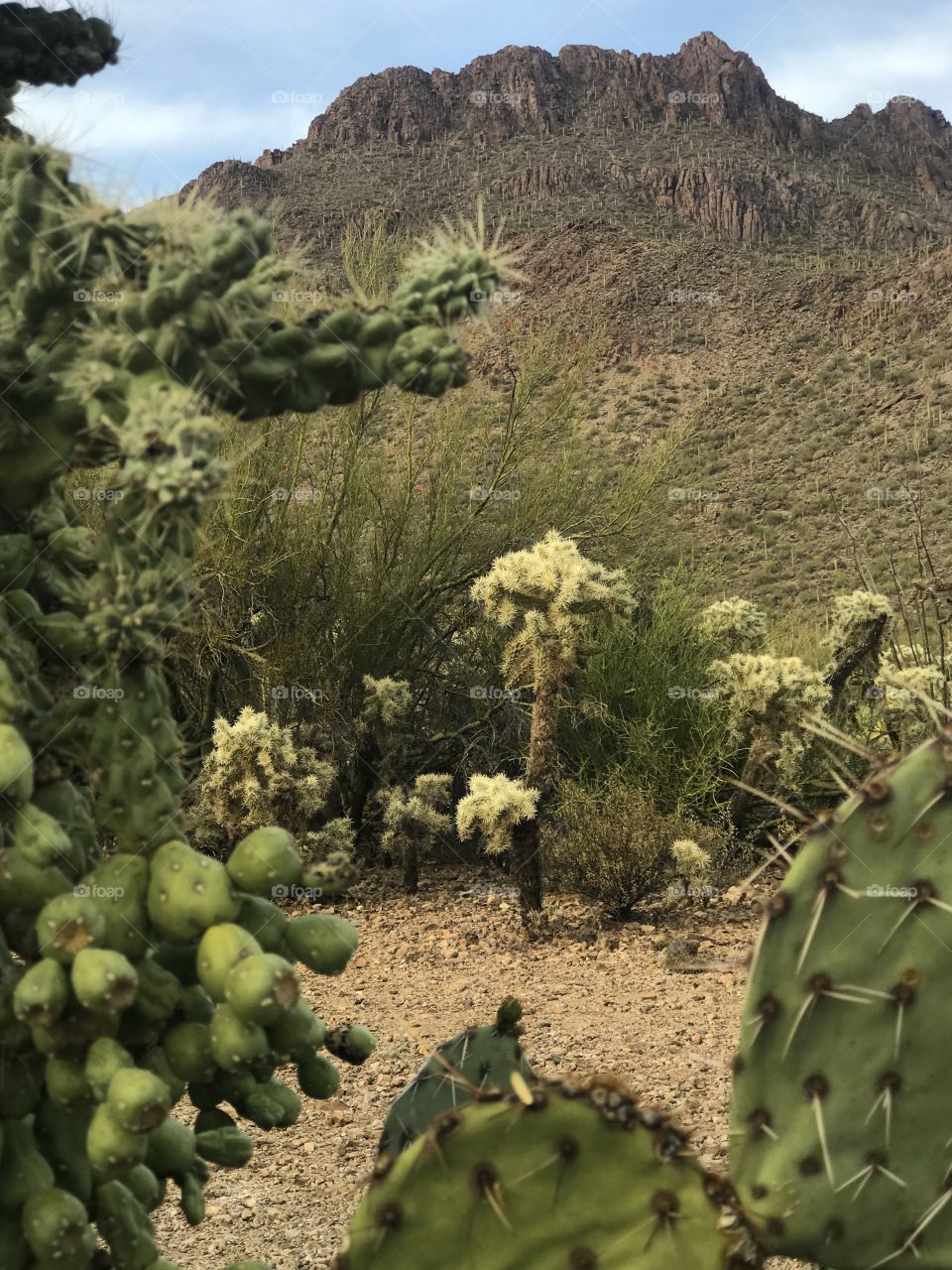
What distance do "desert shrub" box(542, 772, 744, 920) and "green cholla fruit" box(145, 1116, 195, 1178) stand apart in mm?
5078

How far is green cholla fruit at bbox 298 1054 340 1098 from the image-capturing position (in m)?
1.81

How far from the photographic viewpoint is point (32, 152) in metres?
1.60

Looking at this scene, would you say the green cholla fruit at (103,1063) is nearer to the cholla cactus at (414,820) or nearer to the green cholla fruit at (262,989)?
the green cholla fruit at (262,989)

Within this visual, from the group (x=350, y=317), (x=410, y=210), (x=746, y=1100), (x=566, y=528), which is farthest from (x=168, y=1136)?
(x=410, y=210)

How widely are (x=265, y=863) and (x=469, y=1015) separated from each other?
410 cm

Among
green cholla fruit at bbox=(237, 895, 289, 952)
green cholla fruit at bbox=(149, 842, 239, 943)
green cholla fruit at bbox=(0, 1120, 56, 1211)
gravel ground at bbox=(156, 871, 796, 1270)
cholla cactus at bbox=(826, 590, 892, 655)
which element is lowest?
gravel ground at bbox=(156, 871, 796, 1270)

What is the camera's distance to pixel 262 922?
1574 millimetres

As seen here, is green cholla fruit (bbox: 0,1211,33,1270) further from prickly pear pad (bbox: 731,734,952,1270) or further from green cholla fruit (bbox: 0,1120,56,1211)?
prickly pear pad (bbox: 731,734,952,1270)

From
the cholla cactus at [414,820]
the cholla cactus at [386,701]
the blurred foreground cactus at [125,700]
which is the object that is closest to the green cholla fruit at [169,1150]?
the blurred foreground cactus at [125,700]

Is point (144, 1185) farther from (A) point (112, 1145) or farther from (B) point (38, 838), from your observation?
(B) point (38, 838)

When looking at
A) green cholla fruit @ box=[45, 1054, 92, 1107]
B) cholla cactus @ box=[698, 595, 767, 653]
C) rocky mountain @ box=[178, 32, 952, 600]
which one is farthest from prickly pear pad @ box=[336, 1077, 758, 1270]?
rocky mountain @ box=[178, 32, 952, 600]

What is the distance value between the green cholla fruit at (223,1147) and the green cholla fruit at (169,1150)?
24cm

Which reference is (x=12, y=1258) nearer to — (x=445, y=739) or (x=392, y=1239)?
(x=392, y=1239)

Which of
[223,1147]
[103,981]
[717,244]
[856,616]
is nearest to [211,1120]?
[223,1147]
